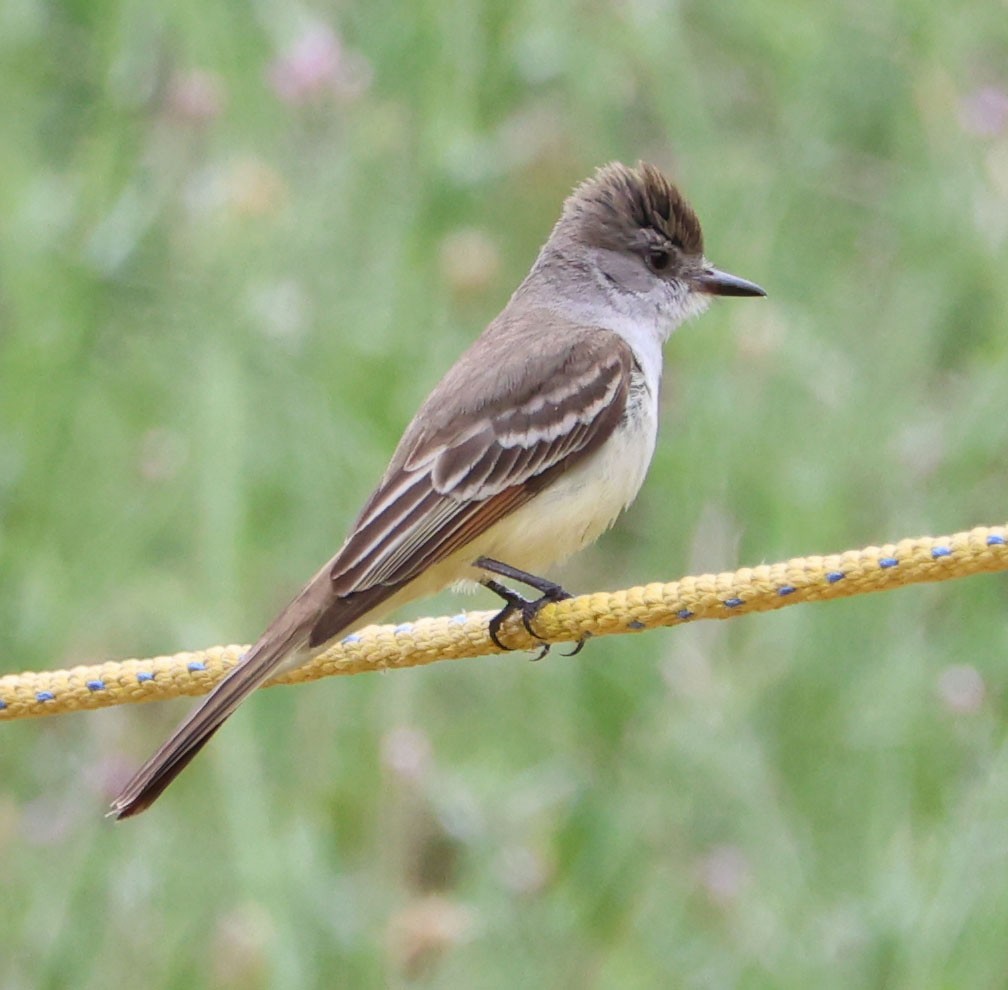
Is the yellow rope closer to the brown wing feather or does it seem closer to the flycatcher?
the flycatcher

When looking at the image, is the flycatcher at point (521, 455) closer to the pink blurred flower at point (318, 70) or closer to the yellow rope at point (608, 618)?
the yellow rope at point (608, 618)

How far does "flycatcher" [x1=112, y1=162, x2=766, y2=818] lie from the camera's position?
3.17 meters

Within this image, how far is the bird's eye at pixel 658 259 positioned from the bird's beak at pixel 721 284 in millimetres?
99

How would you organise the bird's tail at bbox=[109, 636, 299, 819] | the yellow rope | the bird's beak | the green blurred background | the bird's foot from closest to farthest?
the yellow rope → the bird's tail at bbox=[109, 636, 299, 819] → the bird's foot → the green blurred background → the bird's beak

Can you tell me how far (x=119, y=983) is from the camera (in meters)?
4.44

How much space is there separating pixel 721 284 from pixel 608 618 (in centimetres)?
162

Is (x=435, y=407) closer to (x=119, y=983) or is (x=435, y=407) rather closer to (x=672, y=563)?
(x=672, y=563)

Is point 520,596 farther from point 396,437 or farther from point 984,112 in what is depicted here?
point 984,112

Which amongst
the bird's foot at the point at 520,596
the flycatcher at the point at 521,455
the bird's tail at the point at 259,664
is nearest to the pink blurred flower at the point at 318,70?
the flycatcher at the point at 521,455

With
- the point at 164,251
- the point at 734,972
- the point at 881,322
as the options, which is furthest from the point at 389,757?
the point at 881,322

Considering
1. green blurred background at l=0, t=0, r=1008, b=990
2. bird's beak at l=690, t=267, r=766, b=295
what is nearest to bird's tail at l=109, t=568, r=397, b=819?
green blurred background at l=0, t=0, r=1008, b=990

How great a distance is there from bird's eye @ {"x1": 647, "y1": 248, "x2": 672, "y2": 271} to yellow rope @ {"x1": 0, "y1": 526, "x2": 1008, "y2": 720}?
5.18ft

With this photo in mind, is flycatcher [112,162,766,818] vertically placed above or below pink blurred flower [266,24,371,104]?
below

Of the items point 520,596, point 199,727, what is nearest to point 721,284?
point 520,596
